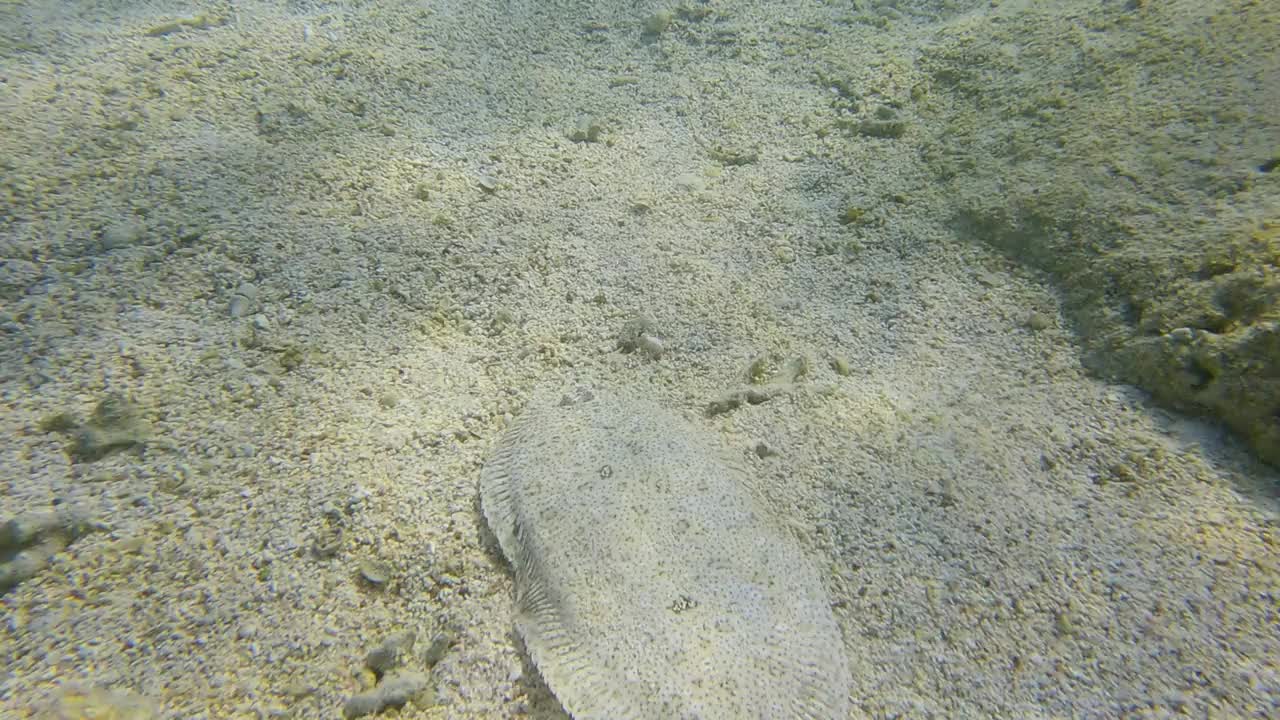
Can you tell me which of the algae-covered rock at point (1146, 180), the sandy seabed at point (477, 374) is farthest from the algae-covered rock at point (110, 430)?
the algae-covered rock at point (1146, 180)

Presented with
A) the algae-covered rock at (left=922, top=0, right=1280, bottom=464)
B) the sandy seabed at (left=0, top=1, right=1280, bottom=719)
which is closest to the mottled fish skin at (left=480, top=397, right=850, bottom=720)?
the sandy seabed at (left=0, top=1, right=1280, bottom=719)

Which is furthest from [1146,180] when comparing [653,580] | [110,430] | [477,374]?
[110,430]

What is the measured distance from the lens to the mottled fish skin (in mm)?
1587

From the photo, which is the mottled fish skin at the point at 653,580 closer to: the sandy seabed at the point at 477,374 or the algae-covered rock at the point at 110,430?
the sandy seabed at the point at 477,374

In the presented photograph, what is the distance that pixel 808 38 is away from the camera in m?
3.77

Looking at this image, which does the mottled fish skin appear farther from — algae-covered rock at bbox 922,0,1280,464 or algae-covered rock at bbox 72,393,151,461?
algae-covered rock at bbox 922,0,1280,464

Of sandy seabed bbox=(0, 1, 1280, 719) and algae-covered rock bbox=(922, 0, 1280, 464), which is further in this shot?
algae-covered rock bbox=(922, 0, 1280, 464)

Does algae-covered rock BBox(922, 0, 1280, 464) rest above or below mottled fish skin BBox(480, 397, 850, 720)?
above

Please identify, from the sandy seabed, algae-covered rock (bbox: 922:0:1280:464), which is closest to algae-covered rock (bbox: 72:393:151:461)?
the sandy seabed

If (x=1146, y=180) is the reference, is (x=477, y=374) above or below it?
below

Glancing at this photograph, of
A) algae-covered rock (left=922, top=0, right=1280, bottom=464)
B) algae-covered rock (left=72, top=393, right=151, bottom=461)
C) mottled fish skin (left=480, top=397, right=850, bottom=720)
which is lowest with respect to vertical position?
algae-covered rock (left=72, top=393, right=151, bottom=461)

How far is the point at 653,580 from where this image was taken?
5.75ft

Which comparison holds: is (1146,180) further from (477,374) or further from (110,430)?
(110,430)

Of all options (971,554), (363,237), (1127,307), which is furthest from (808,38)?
(971,554)
